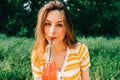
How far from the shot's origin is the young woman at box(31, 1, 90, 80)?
189cm

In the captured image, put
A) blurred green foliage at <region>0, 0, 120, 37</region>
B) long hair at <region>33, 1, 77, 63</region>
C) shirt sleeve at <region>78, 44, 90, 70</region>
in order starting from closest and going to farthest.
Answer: long hair at <region>33, 1, 77, 63</region> < shirt sleeve at <region>78, 44, 90, 70</region> < blurred green foliage at <region>0, 0, 120, 37</region>

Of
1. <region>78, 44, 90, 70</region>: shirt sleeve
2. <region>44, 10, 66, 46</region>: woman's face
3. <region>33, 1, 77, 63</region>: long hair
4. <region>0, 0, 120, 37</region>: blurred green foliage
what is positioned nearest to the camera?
<region>44, 10, 66, 46</region>: woman's face

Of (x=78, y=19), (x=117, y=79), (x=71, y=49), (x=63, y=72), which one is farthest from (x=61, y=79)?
(x=78, y=19)

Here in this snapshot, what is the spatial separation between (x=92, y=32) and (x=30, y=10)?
4457 millimetres

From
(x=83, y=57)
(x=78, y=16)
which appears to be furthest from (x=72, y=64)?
(x=78, y=16)

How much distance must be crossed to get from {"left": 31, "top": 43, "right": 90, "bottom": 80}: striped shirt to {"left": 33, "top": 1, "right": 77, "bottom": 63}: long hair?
0.04 meters

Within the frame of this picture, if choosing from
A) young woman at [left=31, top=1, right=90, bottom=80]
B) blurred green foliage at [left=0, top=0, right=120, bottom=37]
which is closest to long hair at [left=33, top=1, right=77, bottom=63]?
young woman at [left=31, top=1, right=90, bottom=80]

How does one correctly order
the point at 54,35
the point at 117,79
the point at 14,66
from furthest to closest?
the point at 14,66
the point at 117,79
the point at 54,35

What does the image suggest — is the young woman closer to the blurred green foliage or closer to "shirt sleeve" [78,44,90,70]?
"shirt sleeve" [78,44,90,70]

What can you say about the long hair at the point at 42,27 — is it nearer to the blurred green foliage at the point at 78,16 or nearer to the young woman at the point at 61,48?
the young woman at the point at 61,48

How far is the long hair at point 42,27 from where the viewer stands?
75.2 inches

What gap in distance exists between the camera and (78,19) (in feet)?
75.6

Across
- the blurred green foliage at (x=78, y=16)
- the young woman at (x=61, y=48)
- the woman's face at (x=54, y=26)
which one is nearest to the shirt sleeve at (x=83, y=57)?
the young woman at (x=61, y=48)

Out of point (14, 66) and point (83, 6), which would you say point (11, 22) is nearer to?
point (83, 6)
